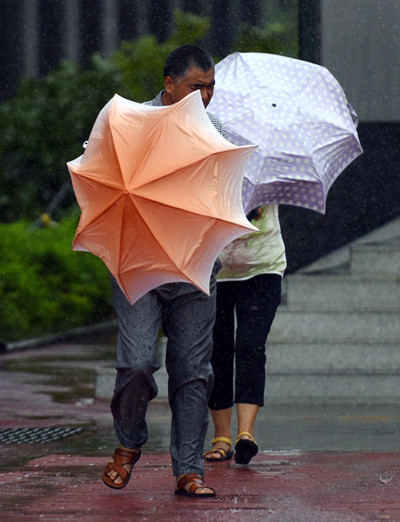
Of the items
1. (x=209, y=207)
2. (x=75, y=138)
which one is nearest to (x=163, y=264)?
(x=209, y=207)

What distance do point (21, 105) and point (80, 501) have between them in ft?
70.8

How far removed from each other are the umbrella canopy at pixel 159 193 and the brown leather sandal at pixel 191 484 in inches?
30.3

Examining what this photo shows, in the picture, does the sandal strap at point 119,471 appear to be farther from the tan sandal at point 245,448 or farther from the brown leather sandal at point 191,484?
the tan sandal at point 245,448

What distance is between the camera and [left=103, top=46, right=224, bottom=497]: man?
17.4 feet

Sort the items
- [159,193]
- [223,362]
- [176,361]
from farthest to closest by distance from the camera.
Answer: [223,362] → [176,361] → [159,193]

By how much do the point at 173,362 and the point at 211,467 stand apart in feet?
3.56

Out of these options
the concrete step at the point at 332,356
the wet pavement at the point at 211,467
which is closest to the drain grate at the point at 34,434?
the wet pavement at the point at 211,467

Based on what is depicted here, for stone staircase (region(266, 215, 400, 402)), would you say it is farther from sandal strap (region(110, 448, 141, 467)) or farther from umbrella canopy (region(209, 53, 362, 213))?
sandal strap (region(110, 448, 141, 467))

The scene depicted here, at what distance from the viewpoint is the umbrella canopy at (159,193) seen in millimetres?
4996

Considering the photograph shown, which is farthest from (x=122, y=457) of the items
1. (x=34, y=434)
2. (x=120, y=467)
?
(x=34, y=434)

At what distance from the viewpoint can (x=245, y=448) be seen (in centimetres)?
627

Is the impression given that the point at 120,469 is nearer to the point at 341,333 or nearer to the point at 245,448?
the point at 245,448

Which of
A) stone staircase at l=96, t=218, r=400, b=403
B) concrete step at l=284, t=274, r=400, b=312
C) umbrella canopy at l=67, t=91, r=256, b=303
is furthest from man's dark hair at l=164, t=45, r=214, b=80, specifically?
concrete step at l=284, t=274, r=400, b=312

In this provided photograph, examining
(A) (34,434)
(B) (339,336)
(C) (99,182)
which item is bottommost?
(B) (339,336)
